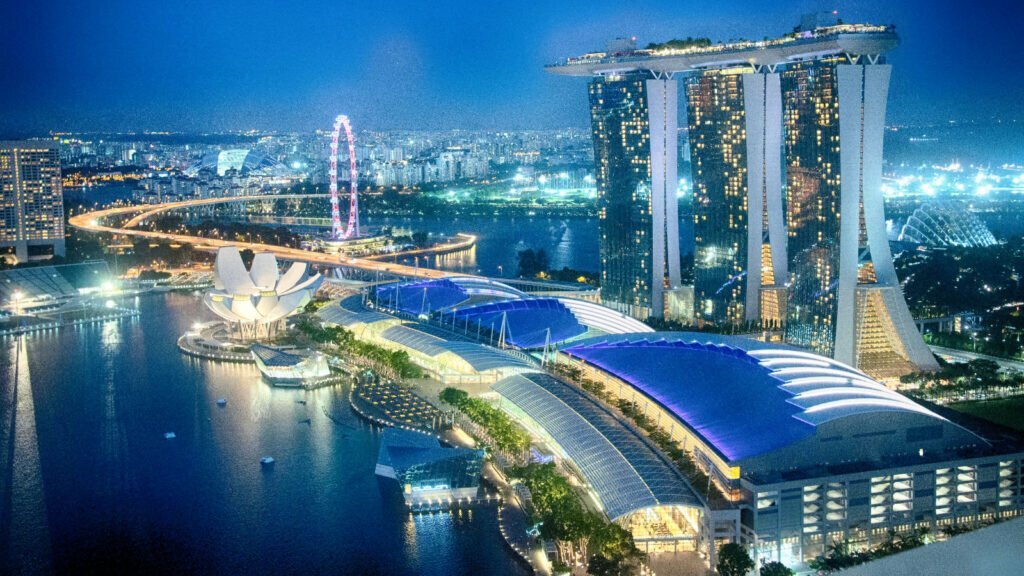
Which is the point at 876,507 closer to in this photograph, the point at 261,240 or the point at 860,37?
the point at 860,37

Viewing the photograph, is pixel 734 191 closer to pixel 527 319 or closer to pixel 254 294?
pixel 527 319

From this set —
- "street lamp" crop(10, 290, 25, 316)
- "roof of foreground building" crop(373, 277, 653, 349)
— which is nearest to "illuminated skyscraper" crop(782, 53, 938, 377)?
"roof of foreground building" crop(373, 277, 653, 349)

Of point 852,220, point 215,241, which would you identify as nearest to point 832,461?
point 852,220

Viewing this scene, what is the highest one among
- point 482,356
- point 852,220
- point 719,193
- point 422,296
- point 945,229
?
point 719,193

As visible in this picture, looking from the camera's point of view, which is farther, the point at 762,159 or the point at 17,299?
the point at 17,299

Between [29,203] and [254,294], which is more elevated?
[29,203]

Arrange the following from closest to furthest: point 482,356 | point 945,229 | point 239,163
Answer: point 482,356 < point 945,229 < point 239,163
